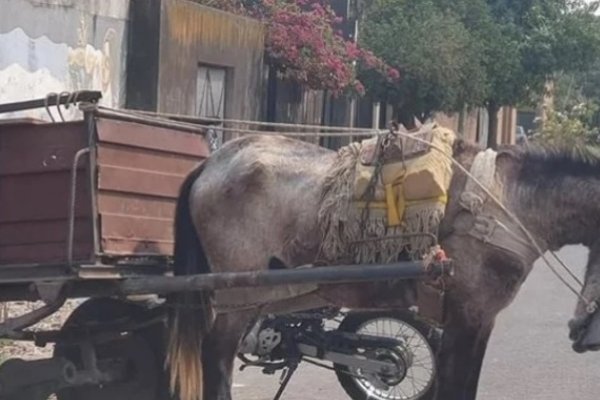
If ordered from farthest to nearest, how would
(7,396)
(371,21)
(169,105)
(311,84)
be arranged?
(371,21)
(311,84)
(169,105)
(7,396)

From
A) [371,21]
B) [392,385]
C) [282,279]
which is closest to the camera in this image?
[282,279]

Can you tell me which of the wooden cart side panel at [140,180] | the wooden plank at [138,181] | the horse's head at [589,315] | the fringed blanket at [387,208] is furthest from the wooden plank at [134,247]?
the horse's head at [589,315]

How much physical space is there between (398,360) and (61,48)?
6.31 m

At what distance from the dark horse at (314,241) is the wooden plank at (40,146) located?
3.18 feet

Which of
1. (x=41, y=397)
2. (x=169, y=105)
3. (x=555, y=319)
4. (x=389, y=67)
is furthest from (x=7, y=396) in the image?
(x=389, y=67)

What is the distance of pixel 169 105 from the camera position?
52.3 feet

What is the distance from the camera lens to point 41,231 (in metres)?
7.43

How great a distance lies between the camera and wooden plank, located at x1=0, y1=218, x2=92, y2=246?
288 inches

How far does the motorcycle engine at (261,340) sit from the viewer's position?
28.4 feet

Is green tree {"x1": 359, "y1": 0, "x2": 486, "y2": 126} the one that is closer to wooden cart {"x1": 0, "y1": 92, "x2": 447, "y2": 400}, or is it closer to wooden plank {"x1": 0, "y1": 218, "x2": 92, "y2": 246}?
wooden cart {"x1": 0, "y1": 92, "x2": 447, "y2": 400}

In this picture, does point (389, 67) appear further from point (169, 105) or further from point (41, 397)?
point (41, 397)

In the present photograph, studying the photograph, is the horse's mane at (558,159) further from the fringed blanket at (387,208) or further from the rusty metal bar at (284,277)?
the rusty metal bar at (284,277)

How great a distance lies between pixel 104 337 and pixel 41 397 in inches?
19.1

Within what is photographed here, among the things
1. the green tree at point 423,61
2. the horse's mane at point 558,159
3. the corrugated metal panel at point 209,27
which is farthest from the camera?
the green tree at point 423,61
